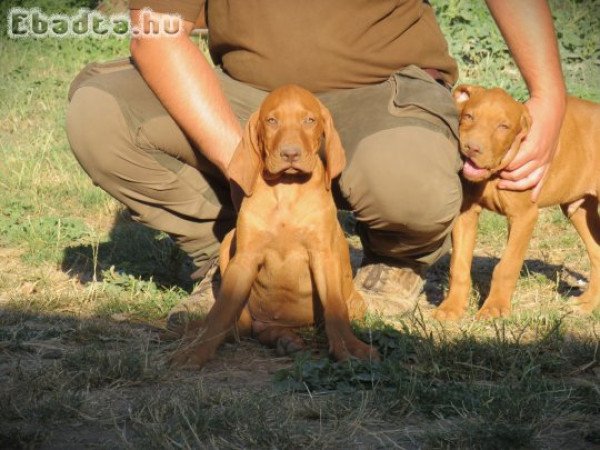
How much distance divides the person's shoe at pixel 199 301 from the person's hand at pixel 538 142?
4.45ft

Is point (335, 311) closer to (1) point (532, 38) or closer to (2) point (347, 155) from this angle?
(2) point (347, 155)

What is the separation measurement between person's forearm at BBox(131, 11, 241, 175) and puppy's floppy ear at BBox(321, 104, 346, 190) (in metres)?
0.46

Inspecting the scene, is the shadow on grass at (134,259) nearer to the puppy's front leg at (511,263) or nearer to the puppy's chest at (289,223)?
the puppy's chest at (289,223)

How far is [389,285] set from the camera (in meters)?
4.62

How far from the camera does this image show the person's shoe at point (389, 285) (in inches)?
179

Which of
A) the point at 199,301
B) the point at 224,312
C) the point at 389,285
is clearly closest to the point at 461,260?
the point at 389,285

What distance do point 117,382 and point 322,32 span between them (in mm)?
1703

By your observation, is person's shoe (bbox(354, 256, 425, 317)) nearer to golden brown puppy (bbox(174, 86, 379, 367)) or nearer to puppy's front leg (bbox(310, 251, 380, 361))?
golden brown puppy (bbox(174, 86, 379, 367))

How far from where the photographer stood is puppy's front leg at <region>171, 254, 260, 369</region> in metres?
3.58

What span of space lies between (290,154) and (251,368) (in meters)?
0.79

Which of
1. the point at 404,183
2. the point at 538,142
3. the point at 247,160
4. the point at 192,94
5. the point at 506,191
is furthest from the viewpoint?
the point at 506,191

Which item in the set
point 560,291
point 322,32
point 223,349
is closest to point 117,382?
point 223,349

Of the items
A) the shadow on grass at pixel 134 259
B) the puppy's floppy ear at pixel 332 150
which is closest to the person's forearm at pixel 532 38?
the puppy's floppy ear at pixel 332 150

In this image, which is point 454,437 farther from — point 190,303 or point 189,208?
point 189,208
